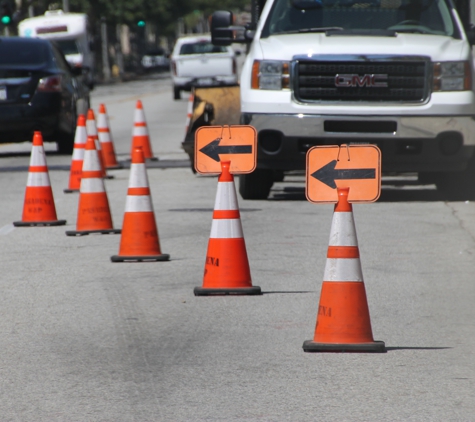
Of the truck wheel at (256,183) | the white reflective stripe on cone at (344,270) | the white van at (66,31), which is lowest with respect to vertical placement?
the white van at (66,31)

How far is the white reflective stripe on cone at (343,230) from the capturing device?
5941mm

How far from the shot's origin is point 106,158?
1641 cm

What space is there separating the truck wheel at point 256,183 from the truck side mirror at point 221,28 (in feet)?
5.14

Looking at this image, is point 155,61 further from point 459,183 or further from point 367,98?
point 367,98

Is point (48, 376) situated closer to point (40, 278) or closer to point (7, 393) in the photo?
point (7, 393)

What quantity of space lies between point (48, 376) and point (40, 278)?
2769 millimetres

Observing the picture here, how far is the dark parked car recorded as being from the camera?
17156 millimetres

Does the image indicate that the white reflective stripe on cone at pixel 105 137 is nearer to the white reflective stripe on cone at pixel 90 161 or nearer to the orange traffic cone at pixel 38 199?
Result: the orange traffic cone at pixel 38 199

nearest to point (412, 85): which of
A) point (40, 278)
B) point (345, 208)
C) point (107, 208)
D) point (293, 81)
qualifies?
point (293, 81)

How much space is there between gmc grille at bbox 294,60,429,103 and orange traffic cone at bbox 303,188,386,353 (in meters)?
5.85

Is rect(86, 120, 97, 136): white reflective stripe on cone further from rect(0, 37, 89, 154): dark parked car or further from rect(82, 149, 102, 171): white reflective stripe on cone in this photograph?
rect(0, 37, 89, 154): dark parked car

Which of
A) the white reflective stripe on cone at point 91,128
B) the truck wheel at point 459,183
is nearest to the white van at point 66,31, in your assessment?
the white reflective stripe on cone at point 91,128

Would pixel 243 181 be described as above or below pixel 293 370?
below

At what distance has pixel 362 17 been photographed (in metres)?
12.3
